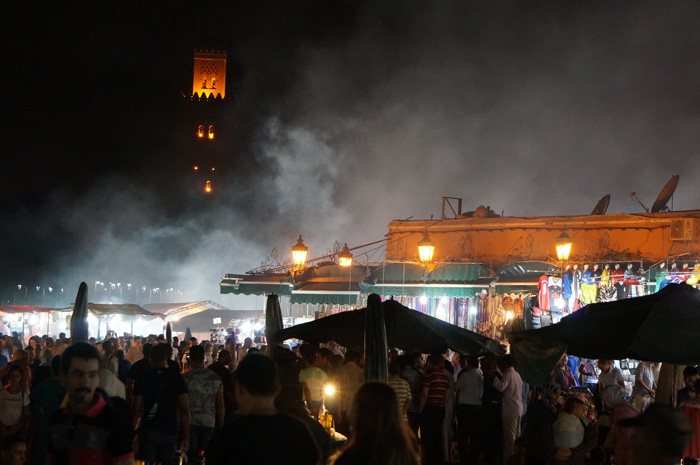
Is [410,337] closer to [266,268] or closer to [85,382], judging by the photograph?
[85,382]

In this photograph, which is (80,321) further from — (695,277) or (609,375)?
(695,277)

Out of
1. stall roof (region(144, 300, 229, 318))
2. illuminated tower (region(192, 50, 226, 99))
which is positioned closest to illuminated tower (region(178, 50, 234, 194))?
illuminated tower (region(192, 50, 226, 99))

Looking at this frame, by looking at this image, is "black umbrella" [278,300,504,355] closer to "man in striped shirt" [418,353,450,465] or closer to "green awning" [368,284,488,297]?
"man in striped shirt" [418,353,450,465]

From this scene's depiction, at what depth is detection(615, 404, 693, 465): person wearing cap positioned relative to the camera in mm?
3951

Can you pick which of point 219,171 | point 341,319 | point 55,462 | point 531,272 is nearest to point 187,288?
point 219,171

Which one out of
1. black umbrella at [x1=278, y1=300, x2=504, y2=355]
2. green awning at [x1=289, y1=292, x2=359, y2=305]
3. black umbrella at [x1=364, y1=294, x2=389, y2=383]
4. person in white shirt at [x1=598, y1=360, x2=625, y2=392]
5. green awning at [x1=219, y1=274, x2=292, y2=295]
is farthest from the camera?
green awning at [x1=219, y1=274, x2=292, y2=295]

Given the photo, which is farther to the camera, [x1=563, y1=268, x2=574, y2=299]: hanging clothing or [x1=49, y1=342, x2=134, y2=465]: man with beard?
[x1=563, y1=268, x2=574, y2=299]: hanging clothing

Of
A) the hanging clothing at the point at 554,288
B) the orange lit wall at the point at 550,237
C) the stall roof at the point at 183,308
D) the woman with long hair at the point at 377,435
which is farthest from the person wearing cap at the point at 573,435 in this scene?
the stall roof at the point at 183,308

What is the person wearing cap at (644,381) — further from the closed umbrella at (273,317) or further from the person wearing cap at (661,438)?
the person wearing cap at (661,438)

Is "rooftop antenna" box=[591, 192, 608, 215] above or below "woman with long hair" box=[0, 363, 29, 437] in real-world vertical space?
above

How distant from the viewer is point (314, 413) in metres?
10.2

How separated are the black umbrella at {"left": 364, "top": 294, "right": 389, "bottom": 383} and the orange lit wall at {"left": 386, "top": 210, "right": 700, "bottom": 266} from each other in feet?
42.0

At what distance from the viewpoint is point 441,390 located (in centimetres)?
1131

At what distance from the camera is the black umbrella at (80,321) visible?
1251 centimetres
